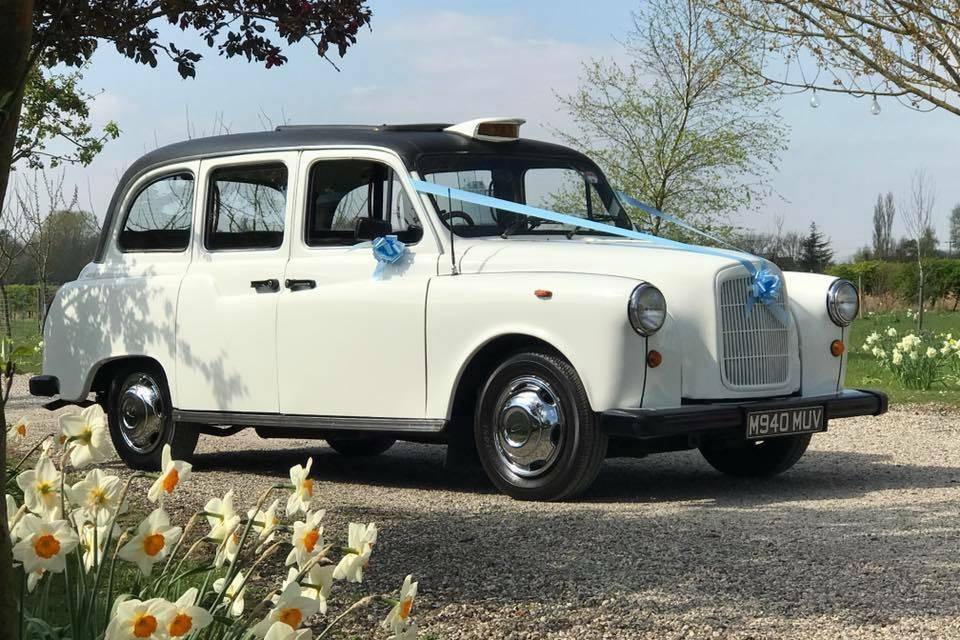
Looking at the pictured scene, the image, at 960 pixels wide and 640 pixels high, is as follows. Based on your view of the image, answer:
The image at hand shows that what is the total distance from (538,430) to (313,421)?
4.78 ft

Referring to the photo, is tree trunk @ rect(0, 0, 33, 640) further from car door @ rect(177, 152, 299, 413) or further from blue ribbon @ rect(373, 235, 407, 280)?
car door @ rect(177, 152, 299, 413)

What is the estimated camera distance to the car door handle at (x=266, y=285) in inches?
301

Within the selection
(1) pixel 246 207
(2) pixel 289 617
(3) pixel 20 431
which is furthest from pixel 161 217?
(2) pixel 289 617

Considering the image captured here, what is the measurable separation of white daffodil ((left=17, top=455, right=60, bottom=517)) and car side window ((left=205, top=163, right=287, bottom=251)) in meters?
5.06

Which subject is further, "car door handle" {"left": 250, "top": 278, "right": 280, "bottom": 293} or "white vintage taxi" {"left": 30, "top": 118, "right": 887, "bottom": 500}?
"car door handle" {"left": 250, "top": 278, "right": 280, "bottom": 293}

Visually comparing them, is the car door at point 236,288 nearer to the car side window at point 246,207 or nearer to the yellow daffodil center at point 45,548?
the car side window at point 246,207

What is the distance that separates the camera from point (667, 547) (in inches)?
207

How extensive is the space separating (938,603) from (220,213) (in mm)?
5221

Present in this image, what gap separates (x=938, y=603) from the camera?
4.38 m

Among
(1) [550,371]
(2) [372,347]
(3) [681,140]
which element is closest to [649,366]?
(1) [550,371]

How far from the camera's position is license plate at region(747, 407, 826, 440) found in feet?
22.0

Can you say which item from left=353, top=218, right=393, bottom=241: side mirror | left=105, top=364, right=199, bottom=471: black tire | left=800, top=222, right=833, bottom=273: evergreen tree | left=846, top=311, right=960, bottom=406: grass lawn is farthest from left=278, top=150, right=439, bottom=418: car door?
left=800, top=222, right=833, bottom=273: evergreen tree

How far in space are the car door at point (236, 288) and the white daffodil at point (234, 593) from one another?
481 centimetres

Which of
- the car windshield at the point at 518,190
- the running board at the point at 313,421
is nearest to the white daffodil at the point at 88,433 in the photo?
the running board at the point at 313,421
